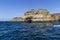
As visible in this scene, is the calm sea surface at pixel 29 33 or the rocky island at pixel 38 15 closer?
the calm sea surface at pixel 29 33

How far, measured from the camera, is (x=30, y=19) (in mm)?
171500

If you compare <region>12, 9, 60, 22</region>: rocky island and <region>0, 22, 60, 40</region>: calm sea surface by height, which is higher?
<region>12, 9, 60, 22</region>: rocky island

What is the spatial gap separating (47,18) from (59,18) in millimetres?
24031

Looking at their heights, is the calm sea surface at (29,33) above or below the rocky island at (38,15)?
below

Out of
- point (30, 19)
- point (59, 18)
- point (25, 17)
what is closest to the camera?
point (30, 19)

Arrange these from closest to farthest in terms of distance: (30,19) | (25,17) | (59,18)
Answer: (30,19)
(25,17)
(59,18)

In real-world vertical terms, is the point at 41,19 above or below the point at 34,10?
below

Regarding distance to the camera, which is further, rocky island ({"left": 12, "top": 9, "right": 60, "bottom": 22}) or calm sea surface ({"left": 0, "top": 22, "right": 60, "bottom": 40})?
rocky island ({"left": 12, "top": 9, "right": 60, "bottom": 22})

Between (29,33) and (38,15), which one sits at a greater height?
(38,15)

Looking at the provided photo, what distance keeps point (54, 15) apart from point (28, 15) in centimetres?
3882

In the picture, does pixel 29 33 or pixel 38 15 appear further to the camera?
pixel 38 15

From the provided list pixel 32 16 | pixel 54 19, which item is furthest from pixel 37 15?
pixel 54 19

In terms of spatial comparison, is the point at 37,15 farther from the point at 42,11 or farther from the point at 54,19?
the point at 54,19

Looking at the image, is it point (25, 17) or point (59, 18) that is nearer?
point (25, 17)
